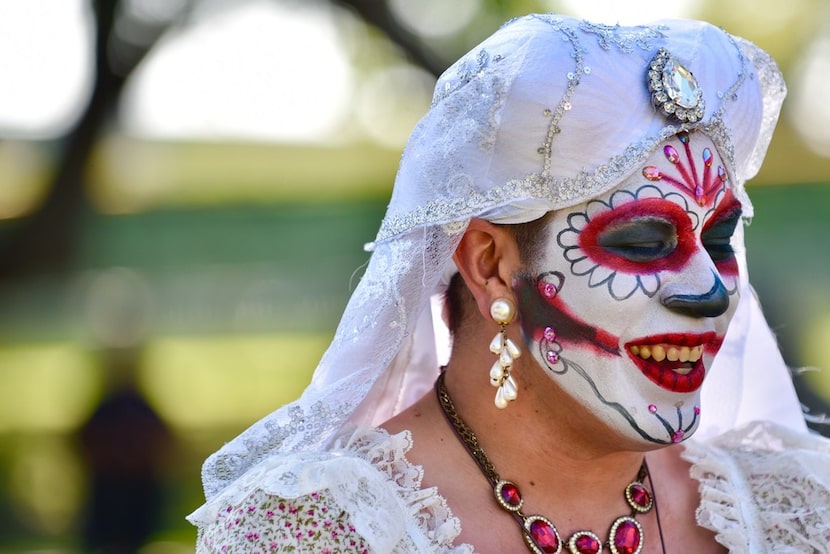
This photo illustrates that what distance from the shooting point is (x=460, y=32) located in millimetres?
5531

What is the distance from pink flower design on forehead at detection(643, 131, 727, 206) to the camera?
7.63 ft

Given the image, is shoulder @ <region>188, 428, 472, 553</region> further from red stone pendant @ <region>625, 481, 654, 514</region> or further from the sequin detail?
the sequin detail

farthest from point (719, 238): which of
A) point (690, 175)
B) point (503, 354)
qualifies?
point (503, 354)

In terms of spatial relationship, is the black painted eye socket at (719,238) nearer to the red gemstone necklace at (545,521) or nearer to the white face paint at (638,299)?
the white face paint at (638,299)

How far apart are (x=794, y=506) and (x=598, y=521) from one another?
1.56 ft

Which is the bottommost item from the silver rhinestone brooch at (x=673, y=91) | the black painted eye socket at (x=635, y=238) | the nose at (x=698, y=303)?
the nose at (x=698, y=303)

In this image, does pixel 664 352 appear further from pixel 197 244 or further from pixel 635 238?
pixel 197 244

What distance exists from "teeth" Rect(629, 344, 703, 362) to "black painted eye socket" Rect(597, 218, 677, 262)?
18 cm

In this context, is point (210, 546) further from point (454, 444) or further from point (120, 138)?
point (120, 138)

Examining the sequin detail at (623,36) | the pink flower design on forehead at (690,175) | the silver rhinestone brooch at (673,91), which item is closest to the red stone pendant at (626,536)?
the pink flower design on forehead at (690,175)

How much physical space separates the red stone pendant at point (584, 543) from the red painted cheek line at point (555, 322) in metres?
0.40

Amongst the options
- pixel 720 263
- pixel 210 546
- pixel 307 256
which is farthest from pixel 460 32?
pixel 210 546

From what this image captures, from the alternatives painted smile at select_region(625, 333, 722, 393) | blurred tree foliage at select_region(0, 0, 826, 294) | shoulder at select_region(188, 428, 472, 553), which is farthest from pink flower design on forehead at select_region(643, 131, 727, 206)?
blurred tree foliage at select_region(0, 0, 826, 294)

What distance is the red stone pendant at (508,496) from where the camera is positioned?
2.40 m
